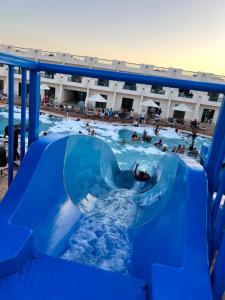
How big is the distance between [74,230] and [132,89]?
79.6ft

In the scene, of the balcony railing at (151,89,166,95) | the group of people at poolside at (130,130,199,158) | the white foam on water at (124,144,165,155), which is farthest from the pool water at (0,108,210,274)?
the balcony railing at (151,89,166,95)

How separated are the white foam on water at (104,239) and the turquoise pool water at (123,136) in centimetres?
995

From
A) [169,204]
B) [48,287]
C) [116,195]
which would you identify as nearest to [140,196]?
[116,195]

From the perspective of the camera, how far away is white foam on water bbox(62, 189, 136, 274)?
1.85m

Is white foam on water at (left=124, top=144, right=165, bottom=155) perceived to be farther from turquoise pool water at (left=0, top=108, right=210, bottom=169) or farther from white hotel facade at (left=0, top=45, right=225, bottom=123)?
white hotel facade at (left=0, top=45, right=225, bottom=123)

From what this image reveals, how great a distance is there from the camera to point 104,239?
6.93 ft

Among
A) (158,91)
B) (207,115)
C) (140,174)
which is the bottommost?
(207,115)

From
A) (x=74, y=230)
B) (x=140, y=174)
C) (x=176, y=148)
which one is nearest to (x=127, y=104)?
(x=176, y=148)

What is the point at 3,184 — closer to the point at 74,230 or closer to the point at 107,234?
the point at 74,230

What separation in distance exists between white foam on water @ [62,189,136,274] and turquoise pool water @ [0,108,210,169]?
995 centimetres

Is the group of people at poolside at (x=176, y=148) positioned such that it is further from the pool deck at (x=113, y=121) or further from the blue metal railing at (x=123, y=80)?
the blue metal railing at (x=123, y=80)

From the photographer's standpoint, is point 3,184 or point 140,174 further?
point 140,174

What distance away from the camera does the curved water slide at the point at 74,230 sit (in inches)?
48.5

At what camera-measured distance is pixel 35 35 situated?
112 ft
